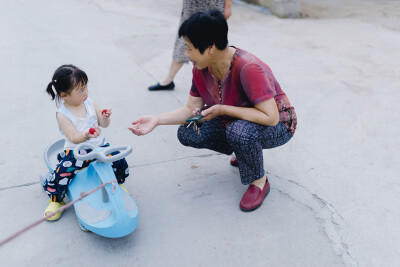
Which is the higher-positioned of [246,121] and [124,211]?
[246,121]

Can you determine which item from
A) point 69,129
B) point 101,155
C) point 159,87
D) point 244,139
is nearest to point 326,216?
point 244,139

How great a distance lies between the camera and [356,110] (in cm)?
334

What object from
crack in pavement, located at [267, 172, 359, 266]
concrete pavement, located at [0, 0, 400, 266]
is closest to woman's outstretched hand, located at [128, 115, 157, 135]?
concrete pavement, located at [0, 0, 400, 266]

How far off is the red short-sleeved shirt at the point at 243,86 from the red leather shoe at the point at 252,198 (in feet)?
1.27

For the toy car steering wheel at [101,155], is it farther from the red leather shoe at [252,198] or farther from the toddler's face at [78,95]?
the red leather shoe at [252,198]

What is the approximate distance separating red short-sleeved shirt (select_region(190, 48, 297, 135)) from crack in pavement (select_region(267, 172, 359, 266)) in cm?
38

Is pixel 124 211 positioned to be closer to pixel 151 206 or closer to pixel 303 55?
pixel 151 206

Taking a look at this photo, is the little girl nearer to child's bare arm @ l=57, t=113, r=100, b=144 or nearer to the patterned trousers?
child's bare arm @ l=57, t=113, r=100, b=144

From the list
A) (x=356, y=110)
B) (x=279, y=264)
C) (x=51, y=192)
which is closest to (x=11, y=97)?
(x=51, y=192)

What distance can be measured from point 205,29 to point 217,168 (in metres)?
1.01

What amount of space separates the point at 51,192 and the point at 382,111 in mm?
2692

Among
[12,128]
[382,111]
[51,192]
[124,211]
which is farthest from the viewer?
[382,111]

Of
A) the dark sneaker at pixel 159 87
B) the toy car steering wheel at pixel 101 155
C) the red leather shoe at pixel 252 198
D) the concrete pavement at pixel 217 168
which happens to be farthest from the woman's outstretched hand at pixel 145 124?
the dark sneaker at pixel 159 87

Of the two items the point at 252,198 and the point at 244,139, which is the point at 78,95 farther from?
the point at 252,198
